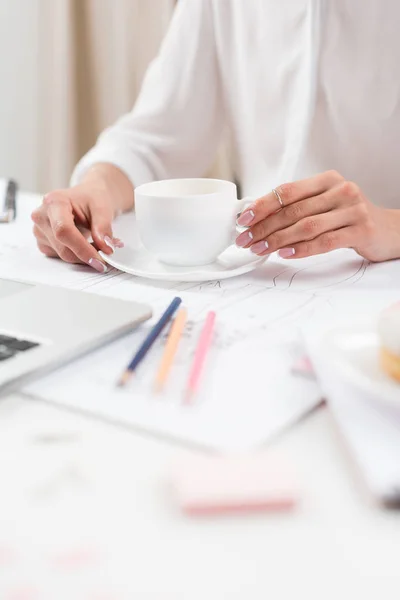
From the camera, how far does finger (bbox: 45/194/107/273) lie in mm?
673

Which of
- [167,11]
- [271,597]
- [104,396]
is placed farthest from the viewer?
[167,11]

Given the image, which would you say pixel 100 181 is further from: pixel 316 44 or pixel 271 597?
pixel 271 597

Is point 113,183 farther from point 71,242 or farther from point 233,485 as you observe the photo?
point 233,485

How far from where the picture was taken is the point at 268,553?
0.88ft

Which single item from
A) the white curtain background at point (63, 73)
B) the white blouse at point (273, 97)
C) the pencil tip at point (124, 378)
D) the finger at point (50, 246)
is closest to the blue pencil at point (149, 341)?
the pencil tip at point (124, 378)

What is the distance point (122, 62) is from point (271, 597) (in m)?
1.71

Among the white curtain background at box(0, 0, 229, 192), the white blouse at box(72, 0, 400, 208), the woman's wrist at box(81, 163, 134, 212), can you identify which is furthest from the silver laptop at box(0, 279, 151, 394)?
the white curtain background at box(0, 0, 229, 192)

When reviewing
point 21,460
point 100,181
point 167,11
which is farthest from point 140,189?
point 167,11

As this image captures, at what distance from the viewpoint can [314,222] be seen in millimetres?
639

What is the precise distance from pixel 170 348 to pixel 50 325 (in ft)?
0.31

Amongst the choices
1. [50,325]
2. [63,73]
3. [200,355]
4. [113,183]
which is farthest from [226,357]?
[63,73]

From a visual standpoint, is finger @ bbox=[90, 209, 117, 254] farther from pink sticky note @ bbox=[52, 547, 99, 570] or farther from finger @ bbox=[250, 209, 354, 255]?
pink sticky note @ bbox=[52, 547, 99, 570]

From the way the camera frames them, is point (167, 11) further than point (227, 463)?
Yes

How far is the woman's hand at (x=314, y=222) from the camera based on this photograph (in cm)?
64
